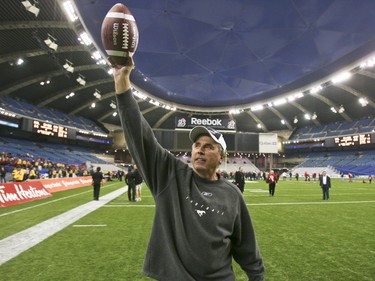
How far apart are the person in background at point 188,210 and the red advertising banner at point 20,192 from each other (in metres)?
12.4

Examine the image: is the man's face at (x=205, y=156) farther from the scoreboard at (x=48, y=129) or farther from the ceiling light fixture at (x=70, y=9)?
the scoreboard at (x=48, y=129)

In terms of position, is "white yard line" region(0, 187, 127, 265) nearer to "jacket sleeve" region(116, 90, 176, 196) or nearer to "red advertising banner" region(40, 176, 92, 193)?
"jacket sleeve" region(116, 90, 176, 196)

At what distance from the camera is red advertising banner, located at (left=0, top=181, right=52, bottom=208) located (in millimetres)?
11633

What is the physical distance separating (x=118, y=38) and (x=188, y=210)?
1.27 m

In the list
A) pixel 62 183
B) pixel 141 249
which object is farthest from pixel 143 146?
pixel 62 183

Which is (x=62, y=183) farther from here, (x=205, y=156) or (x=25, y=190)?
(x=205, y=156)

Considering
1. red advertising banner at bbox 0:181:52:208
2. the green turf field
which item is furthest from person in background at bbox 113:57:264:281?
red advertising banner at bbox 0:181:52:208

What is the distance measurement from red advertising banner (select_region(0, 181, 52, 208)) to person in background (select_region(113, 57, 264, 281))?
12.4m

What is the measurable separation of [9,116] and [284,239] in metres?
41.8

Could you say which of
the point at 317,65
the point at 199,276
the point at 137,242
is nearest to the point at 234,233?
the point at 199,276

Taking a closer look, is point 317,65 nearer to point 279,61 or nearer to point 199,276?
point 279,61

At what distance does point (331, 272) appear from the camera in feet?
13.4

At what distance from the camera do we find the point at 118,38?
1.69 metres

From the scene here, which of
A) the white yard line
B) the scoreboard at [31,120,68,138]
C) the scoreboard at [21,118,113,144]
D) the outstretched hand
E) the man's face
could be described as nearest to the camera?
the outstretched hand
